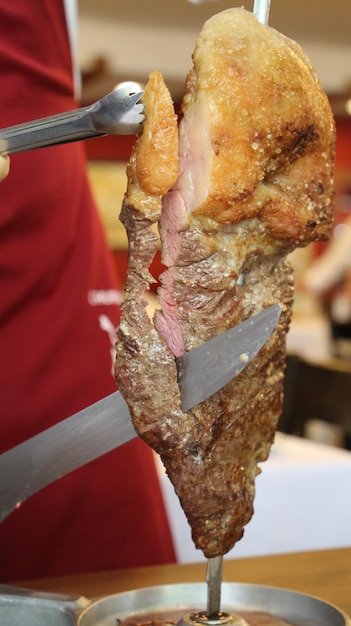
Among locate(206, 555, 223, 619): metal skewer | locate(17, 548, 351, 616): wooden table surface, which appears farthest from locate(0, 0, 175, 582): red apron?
locate(206, 555, 223, 619): metal skewer

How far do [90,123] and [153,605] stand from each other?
0.53 metres

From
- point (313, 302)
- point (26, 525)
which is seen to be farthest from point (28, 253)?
point (313, 302)

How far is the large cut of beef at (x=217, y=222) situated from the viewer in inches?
31.3

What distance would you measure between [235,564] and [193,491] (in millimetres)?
396

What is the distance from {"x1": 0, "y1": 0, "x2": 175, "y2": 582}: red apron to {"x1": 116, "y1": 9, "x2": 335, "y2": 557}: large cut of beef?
548mm

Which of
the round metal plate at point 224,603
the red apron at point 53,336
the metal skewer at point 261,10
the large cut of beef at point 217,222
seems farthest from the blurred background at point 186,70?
the metal skewer at point 261,10

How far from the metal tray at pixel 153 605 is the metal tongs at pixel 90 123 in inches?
17.8

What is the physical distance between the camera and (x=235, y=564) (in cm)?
123

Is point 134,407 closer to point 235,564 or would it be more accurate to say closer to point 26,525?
point 235,564

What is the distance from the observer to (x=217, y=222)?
82 centimetres

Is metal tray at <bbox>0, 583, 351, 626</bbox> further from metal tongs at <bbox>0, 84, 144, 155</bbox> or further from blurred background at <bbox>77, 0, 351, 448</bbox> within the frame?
blurred background at <bbox>77, 0, 351, 448</bbox>

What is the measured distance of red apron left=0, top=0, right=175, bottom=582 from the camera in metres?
1.39

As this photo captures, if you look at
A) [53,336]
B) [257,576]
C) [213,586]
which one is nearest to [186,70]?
[53,336]

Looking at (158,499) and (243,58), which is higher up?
(243,58)
